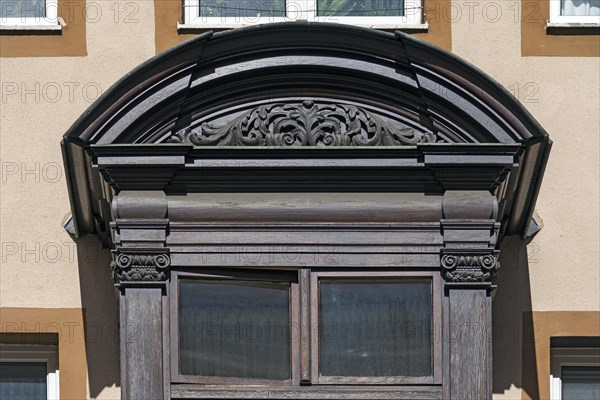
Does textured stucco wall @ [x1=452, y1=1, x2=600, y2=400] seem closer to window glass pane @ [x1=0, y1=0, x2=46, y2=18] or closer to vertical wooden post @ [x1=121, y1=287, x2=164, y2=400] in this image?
vertical wooden post @ [x1=121, y1=287, x2=164, y2=400]

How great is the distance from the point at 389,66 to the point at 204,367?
7.04ft

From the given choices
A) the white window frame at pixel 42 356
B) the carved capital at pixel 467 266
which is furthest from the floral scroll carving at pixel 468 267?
the white window frame at pixel 42 356

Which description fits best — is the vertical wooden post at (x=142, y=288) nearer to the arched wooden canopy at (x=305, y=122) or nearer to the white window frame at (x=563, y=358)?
the arched wooden canopy at (x=305, y=122)

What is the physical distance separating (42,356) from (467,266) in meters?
3.10

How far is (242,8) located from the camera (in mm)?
11484

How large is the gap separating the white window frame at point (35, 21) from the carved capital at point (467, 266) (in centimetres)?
328

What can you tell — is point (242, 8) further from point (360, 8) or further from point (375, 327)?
point (375, 327)

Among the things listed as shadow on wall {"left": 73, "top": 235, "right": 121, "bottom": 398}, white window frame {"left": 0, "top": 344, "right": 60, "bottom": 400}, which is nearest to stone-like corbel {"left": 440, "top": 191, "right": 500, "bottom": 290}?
shadow on wall {"left": 73, "top": 235, "right": 121, "bottom": 398}

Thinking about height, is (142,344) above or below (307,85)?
below

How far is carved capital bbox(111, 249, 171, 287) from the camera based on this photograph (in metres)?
10.0

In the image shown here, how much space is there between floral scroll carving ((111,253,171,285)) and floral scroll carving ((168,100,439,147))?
0.73 meters

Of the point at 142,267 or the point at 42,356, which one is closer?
the point at 142,267

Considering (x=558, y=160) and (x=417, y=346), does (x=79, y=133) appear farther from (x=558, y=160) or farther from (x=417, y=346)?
(x=558, y=160)

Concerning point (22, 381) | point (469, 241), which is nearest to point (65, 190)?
point (22, 381)
